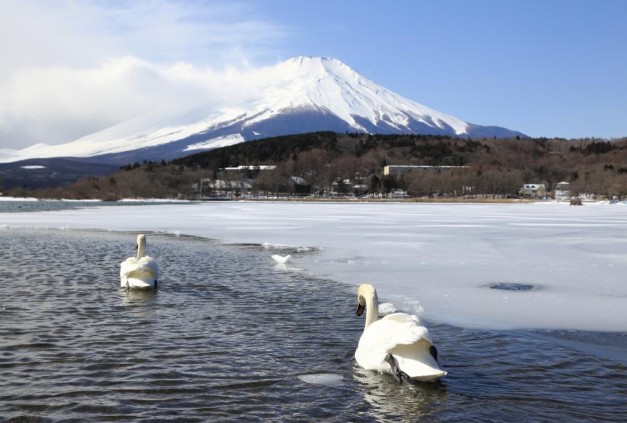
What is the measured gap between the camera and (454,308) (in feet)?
44.7

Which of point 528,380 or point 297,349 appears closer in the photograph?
point 528,380

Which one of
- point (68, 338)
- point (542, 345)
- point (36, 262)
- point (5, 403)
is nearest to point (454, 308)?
point (542, 345)

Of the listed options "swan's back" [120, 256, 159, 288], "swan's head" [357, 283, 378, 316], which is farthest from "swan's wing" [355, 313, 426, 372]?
"swan's back" [120, 256, 159, 288]

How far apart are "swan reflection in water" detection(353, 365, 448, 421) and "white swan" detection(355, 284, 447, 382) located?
0.14 m

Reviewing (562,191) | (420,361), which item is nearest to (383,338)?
(420,361)

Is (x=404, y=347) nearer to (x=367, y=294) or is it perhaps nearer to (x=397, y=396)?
(x=397, y=396)

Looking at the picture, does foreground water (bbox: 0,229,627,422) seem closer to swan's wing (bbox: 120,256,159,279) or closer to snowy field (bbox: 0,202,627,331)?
swan's wing (bbox: 120,256,159,279)

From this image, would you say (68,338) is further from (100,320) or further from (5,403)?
(5,403)

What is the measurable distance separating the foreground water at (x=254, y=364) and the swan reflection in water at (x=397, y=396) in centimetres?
3

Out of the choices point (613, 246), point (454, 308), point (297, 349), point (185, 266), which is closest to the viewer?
point (297, 349)

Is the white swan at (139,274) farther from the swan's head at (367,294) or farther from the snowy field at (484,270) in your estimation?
the swan's head at (367,294)

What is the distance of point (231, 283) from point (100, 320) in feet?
17.0

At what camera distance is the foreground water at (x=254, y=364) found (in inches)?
311

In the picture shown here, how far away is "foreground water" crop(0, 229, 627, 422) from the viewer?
7898mm
